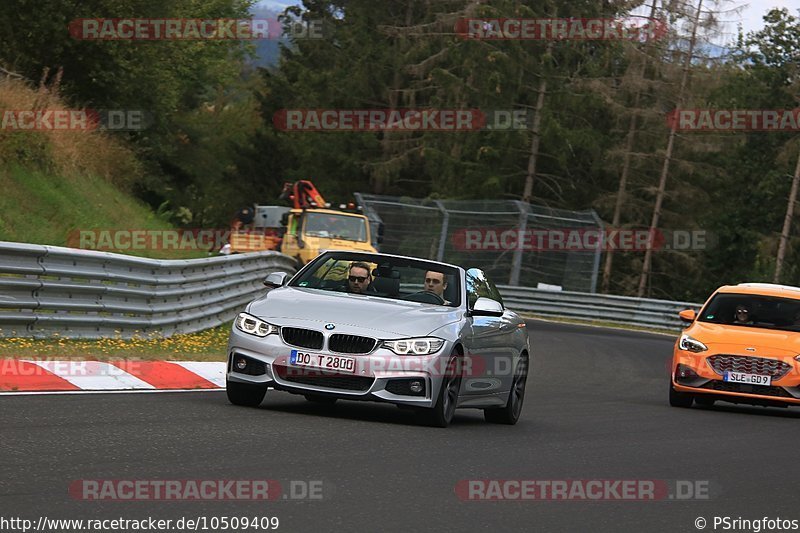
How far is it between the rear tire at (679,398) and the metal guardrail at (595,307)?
21.5m

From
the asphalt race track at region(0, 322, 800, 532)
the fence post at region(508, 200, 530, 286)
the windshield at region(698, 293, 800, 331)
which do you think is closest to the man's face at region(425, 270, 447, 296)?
the asphalt race track at region(0, 322, 800, 532)

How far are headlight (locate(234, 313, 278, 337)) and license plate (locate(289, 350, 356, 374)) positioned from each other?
1.04ft

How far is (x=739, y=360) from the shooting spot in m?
16.5

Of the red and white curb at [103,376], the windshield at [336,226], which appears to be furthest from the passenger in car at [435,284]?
the windshield at [336,226]

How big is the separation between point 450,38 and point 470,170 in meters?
6.76

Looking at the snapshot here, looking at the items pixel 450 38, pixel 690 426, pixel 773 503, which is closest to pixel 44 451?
pixel 773 503

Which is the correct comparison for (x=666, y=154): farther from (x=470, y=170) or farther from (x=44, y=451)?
(x=44, y=451)

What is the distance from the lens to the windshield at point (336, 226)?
1332 inches

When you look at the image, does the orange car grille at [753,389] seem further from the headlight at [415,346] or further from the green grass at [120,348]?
the headlight at [415,346]

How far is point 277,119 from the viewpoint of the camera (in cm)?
7319

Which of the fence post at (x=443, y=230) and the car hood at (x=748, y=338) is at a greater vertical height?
the car hood at (x=748, y=338)

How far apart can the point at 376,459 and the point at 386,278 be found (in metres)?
3.47

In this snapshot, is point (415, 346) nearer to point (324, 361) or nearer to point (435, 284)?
point (324, 361)

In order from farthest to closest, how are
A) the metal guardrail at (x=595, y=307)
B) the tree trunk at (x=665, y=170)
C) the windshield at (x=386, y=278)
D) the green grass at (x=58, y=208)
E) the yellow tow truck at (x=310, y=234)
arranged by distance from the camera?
the tree trunk at (x=665, y=170), the metal guardrail at (x=595, y=307), the yellow tow truck at (x=310, y=234), the green grass at (x=58, y=208), the windshield at (x=386, y=278)
